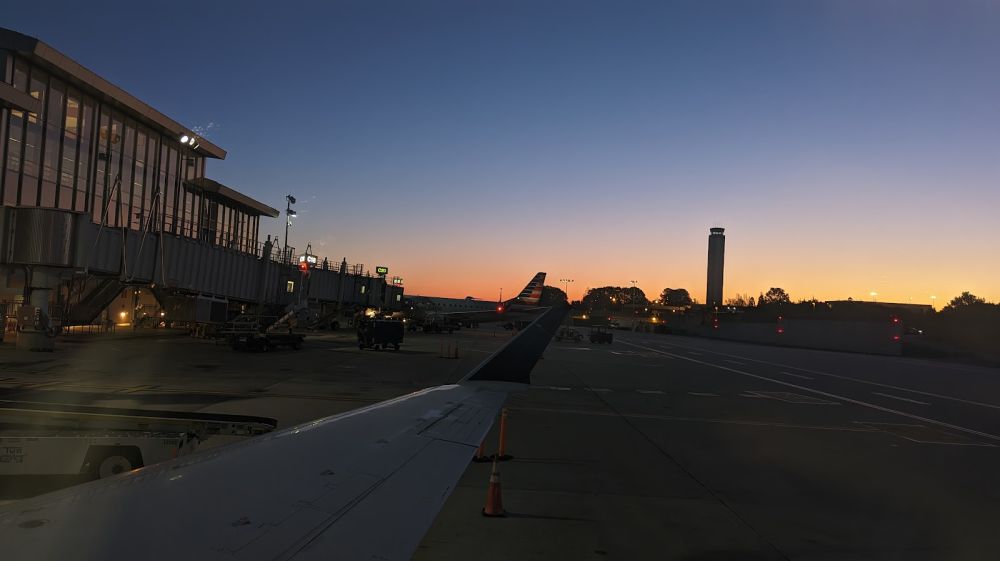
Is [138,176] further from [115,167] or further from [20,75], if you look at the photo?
[20,75]

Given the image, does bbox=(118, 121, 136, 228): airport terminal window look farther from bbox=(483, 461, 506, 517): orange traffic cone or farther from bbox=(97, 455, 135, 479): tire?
bbox=(483, 461, 506, 517): orange traffic cone

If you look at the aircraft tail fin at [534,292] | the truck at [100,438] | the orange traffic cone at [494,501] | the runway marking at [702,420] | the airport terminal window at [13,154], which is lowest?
the runway marking at [702,420]

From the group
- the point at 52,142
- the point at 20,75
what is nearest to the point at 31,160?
the point at 52,142

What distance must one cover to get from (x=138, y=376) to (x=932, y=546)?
20520mm

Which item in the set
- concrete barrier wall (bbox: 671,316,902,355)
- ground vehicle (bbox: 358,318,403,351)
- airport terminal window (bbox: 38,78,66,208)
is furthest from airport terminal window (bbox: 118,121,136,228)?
concrete barrier wall (bbox: 671,316,902,355)

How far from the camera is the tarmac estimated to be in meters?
6.68

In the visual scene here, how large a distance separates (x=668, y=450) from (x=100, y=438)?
30.8ft

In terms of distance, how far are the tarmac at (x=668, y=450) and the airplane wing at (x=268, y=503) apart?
107 inches

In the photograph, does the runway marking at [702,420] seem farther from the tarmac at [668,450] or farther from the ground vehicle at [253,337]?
the ground vehicle at [253,337]

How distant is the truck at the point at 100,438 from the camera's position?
5977 mm

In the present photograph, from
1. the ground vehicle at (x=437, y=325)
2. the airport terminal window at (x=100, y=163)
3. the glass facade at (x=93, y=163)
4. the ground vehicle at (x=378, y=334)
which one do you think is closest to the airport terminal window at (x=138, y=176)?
the glass facade at (x=93, y=163)

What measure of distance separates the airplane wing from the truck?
338cm

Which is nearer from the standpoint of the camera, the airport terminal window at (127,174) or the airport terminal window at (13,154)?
the airport terminal window at (13,154)

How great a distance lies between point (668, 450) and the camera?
36.9 feet
